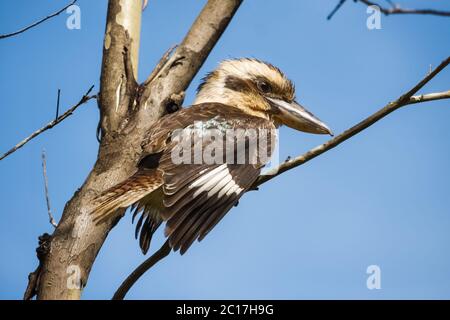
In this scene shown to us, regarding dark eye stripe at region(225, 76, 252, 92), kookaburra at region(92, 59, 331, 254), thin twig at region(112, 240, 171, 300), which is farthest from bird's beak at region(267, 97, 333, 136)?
thin twig at region(112, 240, 171, 300)

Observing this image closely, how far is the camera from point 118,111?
3678 mm

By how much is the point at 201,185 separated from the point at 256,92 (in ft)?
4.59

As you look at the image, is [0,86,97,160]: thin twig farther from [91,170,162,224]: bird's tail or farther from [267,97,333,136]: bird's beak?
[267,97,333,136]: bird's beak

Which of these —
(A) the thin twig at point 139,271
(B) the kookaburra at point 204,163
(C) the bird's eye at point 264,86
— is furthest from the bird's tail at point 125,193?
(C) the bird's eye at point 264,86

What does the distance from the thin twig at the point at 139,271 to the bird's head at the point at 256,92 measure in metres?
1.82

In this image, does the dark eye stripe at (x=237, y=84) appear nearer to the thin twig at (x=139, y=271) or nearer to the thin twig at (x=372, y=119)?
the thin twig at (x=372, y=119)

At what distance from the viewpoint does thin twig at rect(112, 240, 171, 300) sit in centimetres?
297

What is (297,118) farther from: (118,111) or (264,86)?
(118,111)

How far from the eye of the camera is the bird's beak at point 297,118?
4.60 metres

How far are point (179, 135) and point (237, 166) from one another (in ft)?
1.20

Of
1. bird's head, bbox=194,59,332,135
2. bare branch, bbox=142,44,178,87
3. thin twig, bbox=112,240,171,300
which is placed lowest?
thin twig, bbox=112,240,171,300
